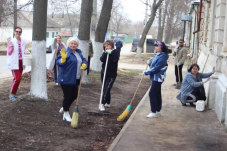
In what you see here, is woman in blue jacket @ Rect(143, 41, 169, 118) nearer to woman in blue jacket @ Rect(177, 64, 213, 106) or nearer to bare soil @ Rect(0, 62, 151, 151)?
bare soil @ Rect(0, 62, 151, 151)

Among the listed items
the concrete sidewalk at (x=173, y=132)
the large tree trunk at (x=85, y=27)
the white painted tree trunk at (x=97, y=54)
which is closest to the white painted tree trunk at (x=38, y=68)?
the concrete sidewalk at (x=173, y=132)

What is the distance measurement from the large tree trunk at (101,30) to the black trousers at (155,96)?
6563 millimetres

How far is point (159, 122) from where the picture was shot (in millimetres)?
6387

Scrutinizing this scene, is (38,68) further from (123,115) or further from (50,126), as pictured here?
(123,115)

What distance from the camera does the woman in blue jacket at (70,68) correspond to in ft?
19.0

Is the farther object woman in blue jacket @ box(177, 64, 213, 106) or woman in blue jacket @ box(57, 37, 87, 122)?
woman in blue jacket @ box(177, 64, 213, 106)

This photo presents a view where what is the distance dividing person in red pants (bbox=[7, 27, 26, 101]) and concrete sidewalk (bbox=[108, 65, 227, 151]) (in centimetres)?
265

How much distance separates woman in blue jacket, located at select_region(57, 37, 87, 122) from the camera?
580cm

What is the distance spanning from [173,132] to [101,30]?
316 inches

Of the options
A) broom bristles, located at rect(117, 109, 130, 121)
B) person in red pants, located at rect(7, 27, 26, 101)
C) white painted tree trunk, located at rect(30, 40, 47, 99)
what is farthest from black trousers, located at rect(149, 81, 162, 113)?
person in red pants, located at rect(7, 27, 26, 101)

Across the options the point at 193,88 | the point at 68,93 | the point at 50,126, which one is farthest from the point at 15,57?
the point at 193,88

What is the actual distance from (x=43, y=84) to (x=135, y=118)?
211 centimetres

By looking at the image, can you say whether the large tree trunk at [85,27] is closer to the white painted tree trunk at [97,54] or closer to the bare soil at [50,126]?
the bare soil at [50,126]

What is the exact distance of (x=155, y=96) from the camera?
6.72 metres
